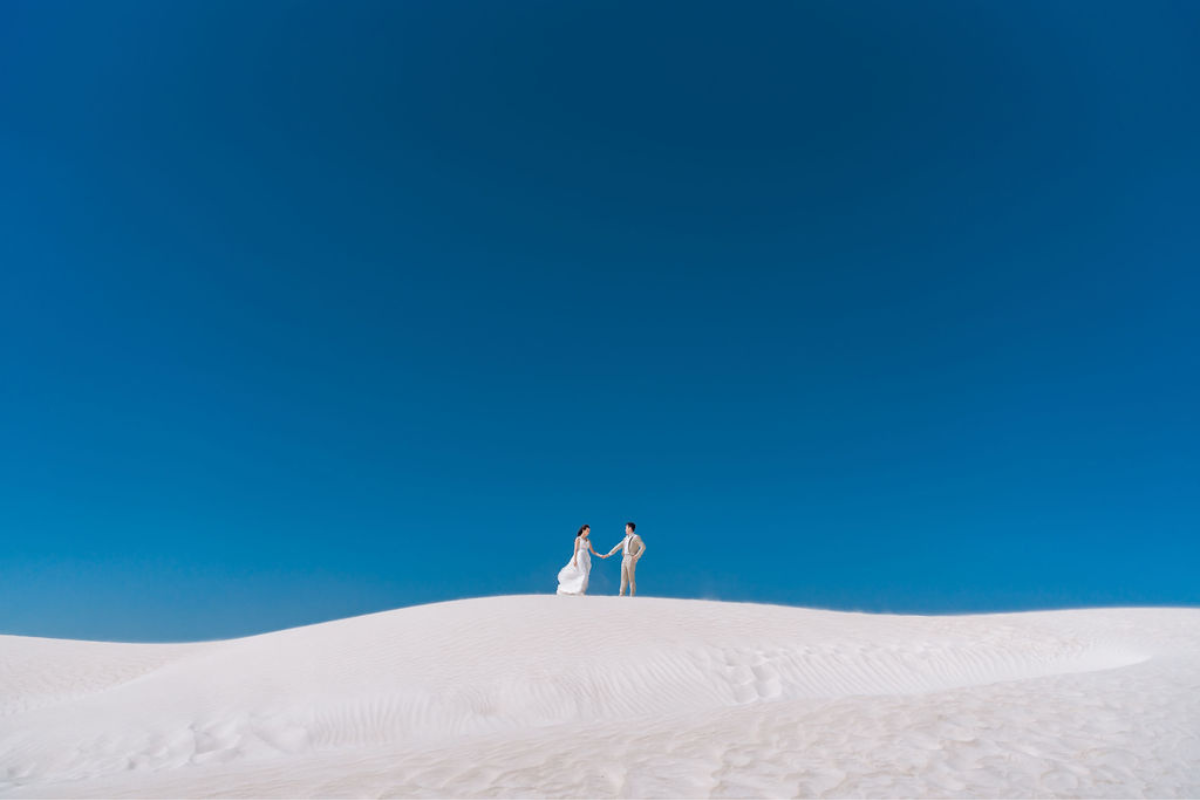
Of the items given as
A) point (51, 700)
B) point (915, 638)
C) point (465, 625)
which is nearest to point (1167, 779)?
point (915, 638)

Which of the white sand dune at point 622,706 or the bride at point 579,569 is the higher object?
the bride at point 579,569

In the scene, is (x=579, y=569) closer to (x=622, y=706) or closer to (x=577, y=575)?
(x=577, y=575)

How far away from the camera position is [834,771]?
17.2 feet

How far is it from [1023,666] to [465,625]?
1089 cm

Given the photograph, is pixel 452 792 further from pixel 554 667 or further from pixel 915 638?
pixel 915 638

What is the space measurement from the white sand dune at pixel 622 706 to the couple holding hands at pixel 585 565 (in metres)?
1.54

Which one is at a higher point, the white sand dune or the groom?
the groom

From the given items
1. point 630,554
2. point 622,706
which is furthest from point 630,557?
point 622,706

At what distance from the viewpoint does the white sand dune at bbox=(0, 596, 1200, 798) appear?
5.34 metres

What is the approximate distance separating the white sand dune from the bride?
1.53 metres

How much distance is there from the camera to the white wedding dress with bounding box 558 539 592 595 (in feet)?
60.3

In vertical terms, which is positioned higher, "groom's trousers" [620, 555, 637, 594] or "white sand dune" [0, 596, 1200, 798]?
"groom's trousers" [620, 555, 637, 594]

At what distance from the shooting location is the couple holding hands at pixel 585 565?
18203 millimetres

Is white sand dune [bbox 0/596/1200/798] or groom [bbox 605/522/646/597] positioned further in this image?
groom [bbox 605/522/646/597]
